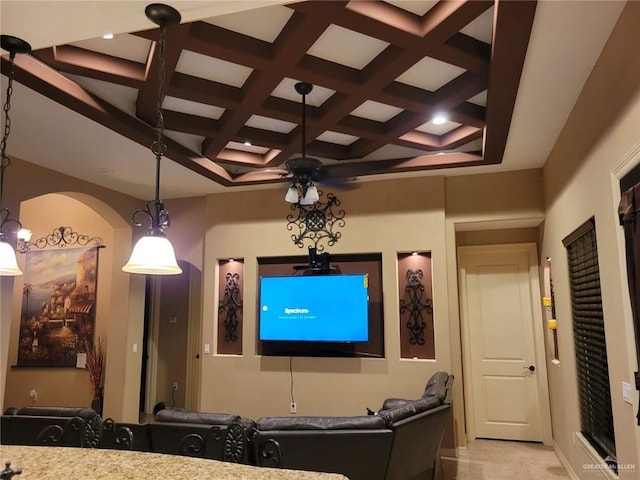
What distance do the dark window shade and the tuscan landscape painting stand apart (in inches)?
232

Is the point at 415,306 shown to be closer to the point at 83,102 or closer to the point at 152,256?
the point at 152,256

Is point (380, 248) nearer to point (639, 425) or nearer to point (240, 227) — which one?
point (240, 227)

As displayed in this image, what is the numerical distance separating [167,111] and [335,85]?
163 centimetres

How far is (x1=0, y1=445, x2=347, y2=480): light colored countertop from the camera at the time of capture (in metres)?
1.67

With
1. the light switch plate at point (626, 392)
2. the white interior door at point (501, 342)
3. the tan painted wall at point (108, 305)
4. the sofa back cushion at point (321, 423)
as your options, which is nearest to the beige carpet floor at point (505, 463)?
the white interior door at point (501, 342)

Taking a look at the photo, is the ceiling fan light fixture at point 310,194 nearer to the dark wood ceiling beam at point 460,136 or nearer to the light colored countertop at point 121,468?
the dark wood ceiling beam at point 460,136

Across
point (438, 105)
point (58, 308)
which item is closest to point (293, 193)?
point (438, 105)

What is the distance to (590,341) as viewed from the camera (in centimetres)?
329

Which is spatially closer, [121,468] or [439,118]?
[121,468]

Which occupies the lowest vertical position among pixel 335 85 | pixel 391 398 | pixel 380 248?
pixel 391 398

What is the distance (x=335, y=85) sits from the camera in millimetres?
3312

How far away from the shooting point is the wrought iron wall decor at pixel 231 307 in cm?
575

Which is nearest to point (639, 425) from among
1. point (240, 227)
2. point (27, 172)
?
point (240, 227)

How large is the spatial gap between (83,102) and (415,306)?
12.6 feet
